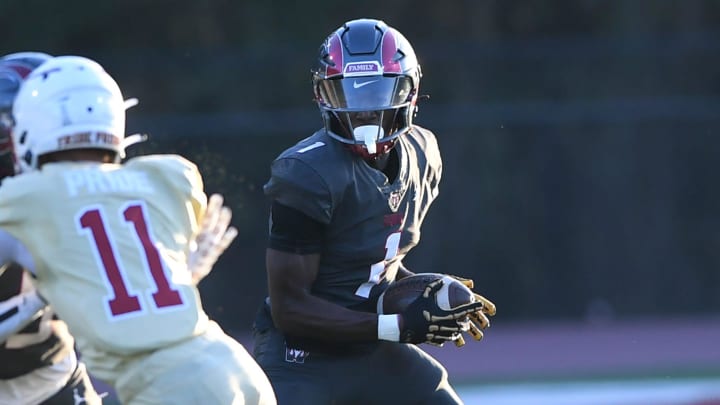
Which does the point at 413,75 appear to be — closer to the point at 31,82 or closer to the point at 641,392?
the point at 31,82

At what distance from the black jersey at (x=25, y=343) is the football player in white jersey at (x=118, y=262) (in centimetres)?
47

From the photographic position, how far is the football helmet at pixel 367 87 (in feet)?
14.6

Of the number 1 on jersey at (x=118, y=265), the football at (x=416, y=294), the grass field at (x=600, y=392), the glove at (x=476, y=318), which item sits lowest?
the grass field at (x=600, y=392)

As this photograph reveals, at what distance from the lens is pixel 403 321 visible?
434 centimetres

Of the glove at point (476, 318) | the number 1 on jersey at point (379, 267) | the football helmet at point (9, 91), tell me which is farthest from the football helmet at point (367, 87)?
the football helmet at point (9, 91)

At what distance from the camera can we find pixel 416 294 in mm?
4445

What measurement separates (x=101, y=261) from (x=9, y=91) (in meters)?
0.94

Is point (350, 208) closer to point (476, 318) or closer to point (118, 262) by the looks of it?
point (476, 318)

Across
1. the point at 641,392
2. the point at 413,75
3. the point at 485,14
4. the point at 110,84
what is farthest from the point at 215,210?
the point at 485,14

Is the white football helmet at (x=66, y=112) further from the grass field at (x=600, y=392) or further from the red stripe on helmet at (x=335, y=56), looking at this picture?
the grass field at (x=600, y=392)

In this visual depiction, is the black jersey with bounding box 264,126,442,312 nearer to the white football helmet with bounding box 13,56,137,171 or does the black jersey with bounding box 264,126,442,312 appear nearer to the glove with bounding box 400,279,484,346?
the glove with bounding box 400,279,484,346

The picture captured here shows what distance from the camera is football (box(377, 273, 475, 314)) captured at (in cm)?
439

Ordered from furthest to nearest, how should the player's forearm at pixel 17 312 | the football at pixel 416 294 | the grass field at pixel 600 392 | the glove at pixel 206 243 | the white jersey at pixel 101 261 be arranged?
the grass field at pixel 600 392 → the football at pixel 416 294 → the glove at pixel 206 243 → the player's forearm at pixel 17 312 → the white jersey at pixel 101 261

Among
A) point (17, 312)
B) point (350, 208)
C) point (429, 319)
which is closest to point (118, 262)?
point (17, 312)
